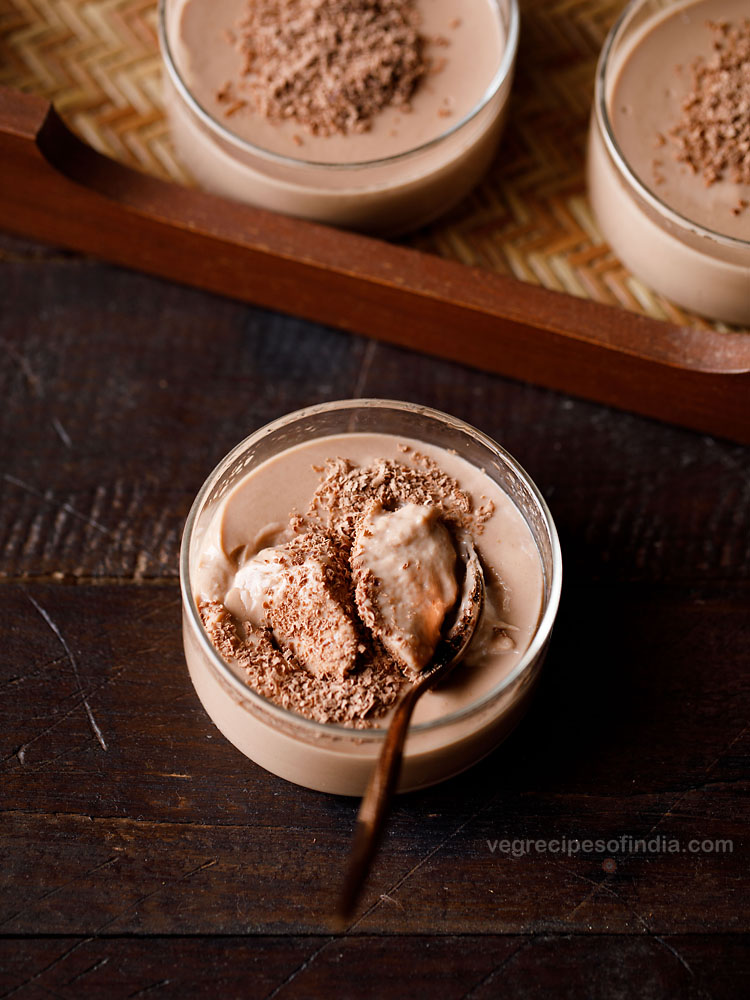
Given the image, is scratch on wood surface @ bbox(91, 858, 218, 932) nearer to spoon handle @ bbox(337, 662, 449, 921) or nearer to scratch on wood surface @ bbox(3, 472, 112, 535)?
spoon handle @ bbox(337, 662, 449, 921)

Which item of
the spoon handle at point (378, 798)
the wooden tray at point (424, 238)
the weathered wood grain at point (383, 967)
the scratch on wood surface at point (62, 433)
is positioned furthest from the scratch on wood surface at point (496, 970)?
the scratch on wood surface at point (62, 433)

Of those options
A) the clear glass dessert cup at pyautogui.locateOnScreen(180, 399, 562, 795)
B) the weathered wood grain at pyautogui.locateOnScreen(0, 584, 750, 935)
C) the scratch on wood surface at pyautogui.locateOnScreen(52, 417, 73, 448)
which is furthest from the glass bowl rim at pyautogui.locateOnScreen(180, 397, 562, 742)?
the scratch on wood surface at pyautogui.locateOnScreen(52, 417, 73, 448)

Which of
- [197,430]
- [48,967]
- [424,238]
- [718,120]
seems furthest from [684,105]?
[48,967]

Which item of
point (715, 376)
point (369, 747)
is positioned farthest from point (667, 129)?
point (369, 747)

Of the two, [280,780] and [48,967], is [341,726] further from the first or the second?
[48,967]

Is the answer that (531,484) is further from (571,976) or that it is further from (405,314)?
(571,976)
